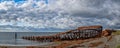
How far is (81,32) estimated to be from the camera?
9769 centimetres

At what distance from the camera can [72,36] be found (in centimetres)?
10100

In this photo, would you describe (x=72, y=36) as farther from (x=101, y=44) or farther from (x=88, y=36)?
(x=101, y=44)

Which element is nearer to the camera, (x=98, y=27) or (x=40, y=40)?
(x=98, y=27)

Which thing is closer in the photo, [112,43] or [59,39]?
[112,43]

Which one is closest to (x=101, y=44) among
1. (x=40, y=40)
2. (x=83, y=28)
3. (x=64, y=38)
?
(x=83, y=28)

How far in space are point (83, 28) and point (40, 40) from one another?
24144 mm

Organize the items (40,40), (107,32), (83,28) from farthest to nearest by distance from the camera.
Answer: (40,40)
(83,28)
(107,32)

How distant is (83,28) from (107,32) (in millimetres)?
8626

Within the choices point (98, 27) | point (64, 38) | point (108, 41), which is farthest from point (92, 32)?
point (108, 41)

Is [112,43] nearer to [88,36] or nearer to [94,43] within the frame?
[94,43]

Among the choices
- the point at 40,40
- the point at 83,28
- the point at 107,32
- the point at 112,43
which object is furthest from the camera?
the point at 40,40

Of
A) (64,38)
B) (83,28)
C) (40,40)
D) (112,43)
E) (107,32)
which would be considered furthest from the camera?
(40,40)

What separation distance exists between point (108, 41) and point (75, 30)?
2668 centimetres

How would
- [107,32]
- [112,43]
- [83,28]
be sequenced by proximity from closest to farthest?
1. [112,43]
2. [107,32]
3. [83,28]
